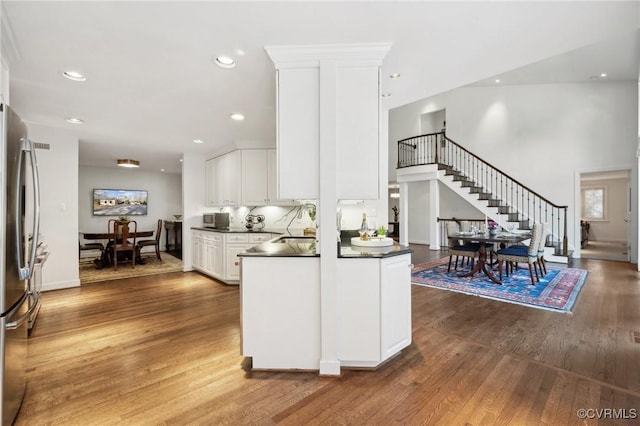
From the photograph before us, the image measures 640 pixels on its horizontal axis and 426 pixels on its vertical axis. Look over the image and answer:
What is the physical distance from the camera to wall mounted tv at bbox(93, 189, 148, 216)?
8.08m

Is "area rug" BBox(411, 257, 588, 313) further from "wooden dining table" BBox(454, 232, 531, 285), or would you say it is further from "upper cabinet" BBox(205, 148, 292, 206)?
"upper cabinet" BBox(205, 148, 292, 206)

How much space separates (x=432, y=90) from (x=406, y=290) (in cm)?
208

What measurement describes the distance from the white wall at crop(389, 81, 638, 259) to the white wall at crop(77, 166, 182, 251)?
30.8 ft

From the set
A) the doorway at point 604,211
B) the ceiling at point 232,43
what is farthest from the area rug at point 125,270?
the doorway at point 604,211

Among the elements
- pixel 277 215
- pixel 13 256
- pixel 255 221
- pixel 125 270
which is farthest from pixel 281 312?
pixel 125 270

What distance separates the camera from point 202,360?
234 centimetres

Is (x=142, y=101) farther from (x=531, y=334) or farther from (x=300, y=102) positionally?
(x=531, y=334)

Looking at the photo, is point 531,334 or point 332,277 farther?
point 531,334

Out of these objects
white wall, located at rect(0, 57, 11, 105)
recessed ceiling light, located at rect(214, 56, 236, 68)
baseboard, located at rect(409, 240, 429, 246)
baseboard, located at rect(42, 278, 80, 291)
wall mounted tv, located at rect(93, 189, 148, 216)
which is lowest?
baseboard, located at rect(42, 278, 80, 291)

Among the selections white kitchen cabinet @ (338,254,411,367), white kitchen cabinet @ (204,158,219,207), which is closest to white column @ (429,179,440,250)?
white kitchen cabinet @ (204,158,219,207)

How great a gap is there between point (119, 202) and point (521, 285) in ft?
32.6

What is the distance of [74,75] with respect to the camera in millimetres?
2617

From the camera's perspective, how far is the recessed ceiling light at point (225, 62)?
7.69ft

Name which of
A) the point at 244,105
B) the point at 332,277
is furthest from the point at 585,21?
the point at 244,105
